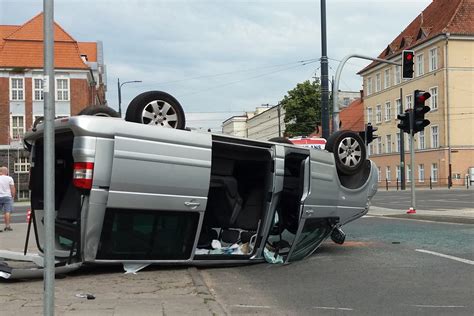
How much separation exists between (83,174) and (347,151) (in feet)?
15.9

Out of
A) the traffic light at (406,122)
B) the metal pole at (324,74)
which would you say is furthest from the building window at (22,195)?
the traffic light at (406,122)

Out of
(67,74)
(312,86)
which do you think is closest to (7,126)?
(67,74)

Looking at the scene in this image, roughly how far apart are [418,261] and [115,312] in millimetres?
5545

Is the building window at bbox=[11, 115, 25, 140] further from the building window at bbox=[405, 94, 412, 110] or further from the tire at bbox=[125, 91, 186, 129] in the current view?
the tire at bbox=[125, 91, 186, 129]

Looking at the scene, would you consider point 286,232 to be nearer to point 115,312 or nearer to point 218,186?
point 218,186

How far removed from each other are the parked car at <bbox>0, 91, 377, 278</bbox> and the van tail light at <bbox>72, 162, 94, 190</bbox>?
12mm

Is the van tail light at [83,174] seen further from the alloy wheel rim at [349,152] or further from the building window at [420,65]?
the building window at [420,65]

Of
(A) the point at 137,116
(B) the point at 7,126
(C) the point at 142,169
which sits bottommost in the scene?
(C) the point at 142,169

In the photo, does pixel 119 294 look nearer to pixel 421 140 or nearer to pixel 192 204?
pixel 192 204

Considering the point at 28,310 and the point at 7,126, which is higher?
the point at 7,126

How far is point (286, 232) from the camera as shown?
920cm

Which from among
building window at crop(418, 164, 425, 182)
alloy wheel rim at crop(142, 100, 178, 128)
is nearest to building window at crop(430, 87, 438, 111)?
building window at crop(418, 164, 425, 182)

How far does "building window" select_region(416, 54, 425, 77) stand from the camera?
58.1m

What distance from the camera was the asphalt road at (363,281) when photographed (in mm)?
6168
